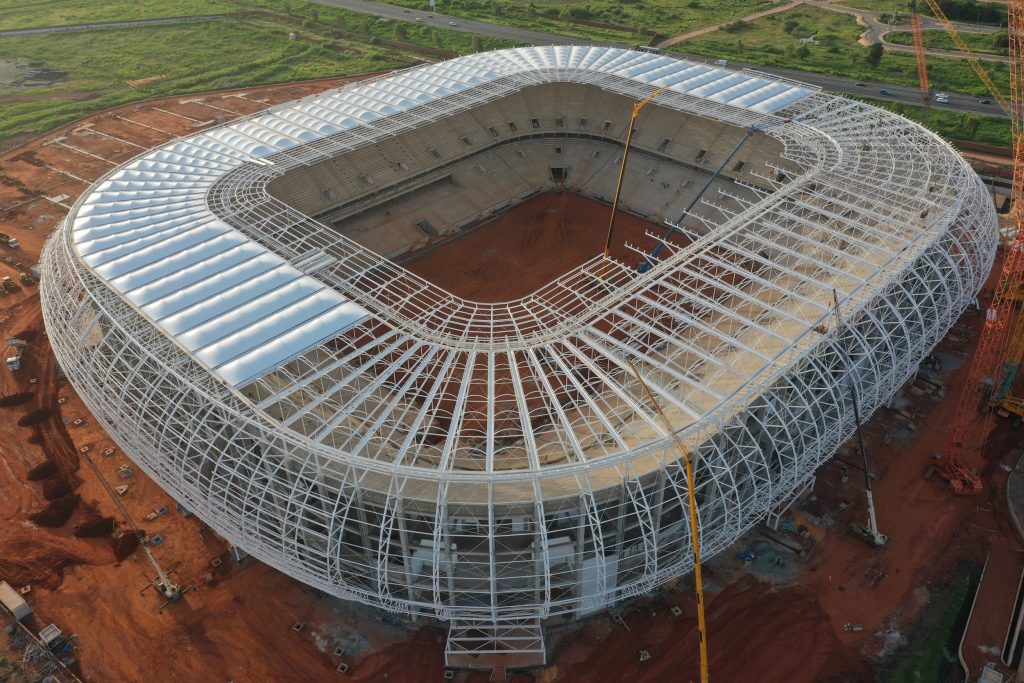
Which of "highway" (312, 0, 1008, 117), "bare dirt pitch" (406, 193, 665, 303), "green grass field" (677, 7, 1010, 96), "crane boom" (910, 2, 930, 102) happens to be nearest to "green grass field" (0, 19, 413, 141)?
"highway" (312, 0, 1008, 117)

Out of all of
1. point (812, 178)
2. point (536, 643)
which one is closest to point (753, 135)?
point (812, 178)

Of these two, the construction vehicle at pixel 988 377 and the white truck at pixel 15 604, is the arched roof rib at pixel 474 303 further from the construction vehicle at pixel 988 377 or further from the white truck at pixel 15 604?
the white truck at pixel 15 604

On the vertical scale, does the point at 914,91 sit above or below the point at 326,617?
above

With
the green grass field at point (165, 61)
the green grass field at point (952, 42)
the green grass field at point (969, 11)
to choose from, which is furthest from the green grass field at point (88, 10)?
the green grass field at point (969, 11)

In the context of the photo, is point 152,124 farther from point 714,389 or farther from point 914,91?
point 914,91

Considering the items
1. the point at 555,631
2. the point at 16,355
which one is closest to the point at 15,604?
the point at 16,355

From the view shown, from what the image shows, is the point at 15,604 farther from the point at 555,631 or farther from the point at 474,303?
the point at 474,303
